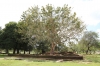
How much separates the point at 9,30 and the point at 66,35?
1857 centimetres

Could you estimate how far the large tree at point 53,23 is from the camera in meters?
34.8

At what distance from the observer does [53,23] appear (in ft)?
114

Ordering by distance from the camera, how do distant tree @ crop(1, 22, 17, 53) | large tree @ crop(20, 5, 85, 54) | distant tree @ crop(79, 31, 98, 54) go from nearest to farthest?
large tree @ crop(20, 5, 85, 54) < distant tree @ crop(1, 22, 17, 53) < distant tree @ crop(79, 31, 98, 54)

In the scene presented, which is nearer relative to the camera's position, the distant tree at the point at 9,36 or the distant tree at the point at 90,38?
the distant tree at the point at 9,36

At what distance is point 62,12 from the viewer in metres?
35.0

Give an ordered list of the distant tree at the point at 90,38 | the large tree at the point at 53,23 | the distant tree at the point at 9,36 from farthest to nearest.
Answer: the distant tree at the point at 90,38 < the distant tree at the point at 9,36 < the large tree at the point at 53,23

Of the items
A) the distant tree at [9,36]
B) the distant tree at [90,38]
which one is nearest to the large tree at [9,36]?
the distant tree at [9,36]

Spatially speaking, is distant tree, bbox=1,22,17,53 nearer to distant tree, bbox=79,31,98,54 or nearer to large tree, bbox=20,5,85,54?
large tree, bbox=20,5,85,54

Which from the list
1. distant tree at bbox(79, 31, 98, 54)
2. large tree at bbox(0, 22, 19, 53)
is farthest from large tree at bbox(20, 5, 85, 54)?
distant tree at bbox(79, 31, 98, 54)

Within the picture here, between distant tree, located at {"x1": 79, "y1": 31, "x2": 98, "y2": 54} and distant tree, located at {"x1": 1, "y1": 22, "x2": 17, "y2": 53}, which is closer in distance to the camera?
distant tree, located at {"x1": 1, "y1": 22, "x2": 17, "y2": 53}

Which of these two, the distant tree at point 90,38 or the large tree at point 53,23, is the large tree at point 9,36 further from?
the distant tree at point 90,38

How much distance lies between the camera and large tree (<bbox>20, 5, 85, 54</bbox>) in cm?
3484

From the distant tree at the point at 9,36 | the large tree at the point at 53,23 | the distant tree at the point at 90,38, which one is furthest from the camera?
the distant tree at the point at 90,38

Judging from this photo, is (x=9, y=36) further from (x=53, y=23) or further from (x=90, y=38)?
(x=90, y=38)
